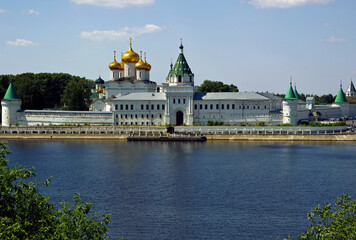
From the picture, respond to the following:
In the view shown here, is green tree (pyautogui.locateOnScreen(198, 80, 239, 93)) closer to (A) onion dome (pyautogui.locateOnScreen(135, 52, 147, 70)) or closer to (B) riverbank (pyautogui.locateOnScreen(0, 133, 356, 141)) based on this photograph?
(A) onion dome (pyautogui.locateOnScreen(135, 52, 147, 70))

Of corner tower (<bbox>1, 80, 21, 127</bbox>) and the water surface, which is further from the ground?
corner tower (<bbox>1, 80, 21, 127</bbox>)

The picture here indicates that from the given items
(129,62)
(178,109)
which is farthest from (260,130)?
(129,62)

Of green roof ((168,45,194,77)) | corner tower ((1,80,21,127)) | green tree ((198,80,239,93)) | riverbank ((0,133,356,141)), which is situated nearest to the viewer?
riverbank ((0,133,356,141))

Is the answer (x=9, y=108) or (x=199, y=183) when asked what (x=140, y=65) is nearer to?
(x=9, y=108)

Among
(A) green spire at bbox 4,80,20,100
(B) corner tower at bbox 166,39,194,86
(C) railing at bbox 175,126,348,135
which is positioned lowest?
(C) railing at bbox 175,126,348,135

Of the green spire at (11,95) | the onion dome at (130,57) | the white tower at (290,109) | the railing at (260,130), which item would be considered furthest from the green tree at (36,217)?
the onion dome at (130,57)

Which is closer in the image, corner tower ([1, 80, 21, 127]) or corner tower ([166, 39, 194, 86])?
corner tower ([166, 39, 194, 86])

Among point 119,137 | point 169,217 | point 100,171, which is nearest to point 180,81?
point 119,137

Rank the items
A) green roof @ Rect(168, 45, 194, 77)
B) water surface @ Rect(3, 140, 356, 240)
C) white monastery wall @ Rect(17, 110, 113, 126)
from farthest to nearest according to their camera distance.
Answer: white monastery wall @ Rect(17, 110, 113, 126)
green roof @ Rect(168, 45, 194, 77)
water surface @ Rect(3, 140, 356, 240)

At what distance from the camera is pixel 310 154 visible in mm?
38906

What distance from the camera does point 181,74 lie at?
185ft

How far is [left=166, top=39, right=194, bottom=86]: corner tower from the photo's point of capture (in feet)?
185

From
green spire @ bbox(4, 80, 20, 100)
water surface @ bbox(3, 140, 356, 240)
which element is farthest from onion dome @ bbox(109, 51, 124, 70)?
water surface @ bbox(3, 140, 356, 240)

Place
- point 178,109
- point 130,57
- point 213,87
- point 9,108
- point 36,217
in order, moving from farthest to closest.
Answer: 1. point 213,87
2. point 130,57
3. point 9,108
4. point 178,109
5. point 36,217
